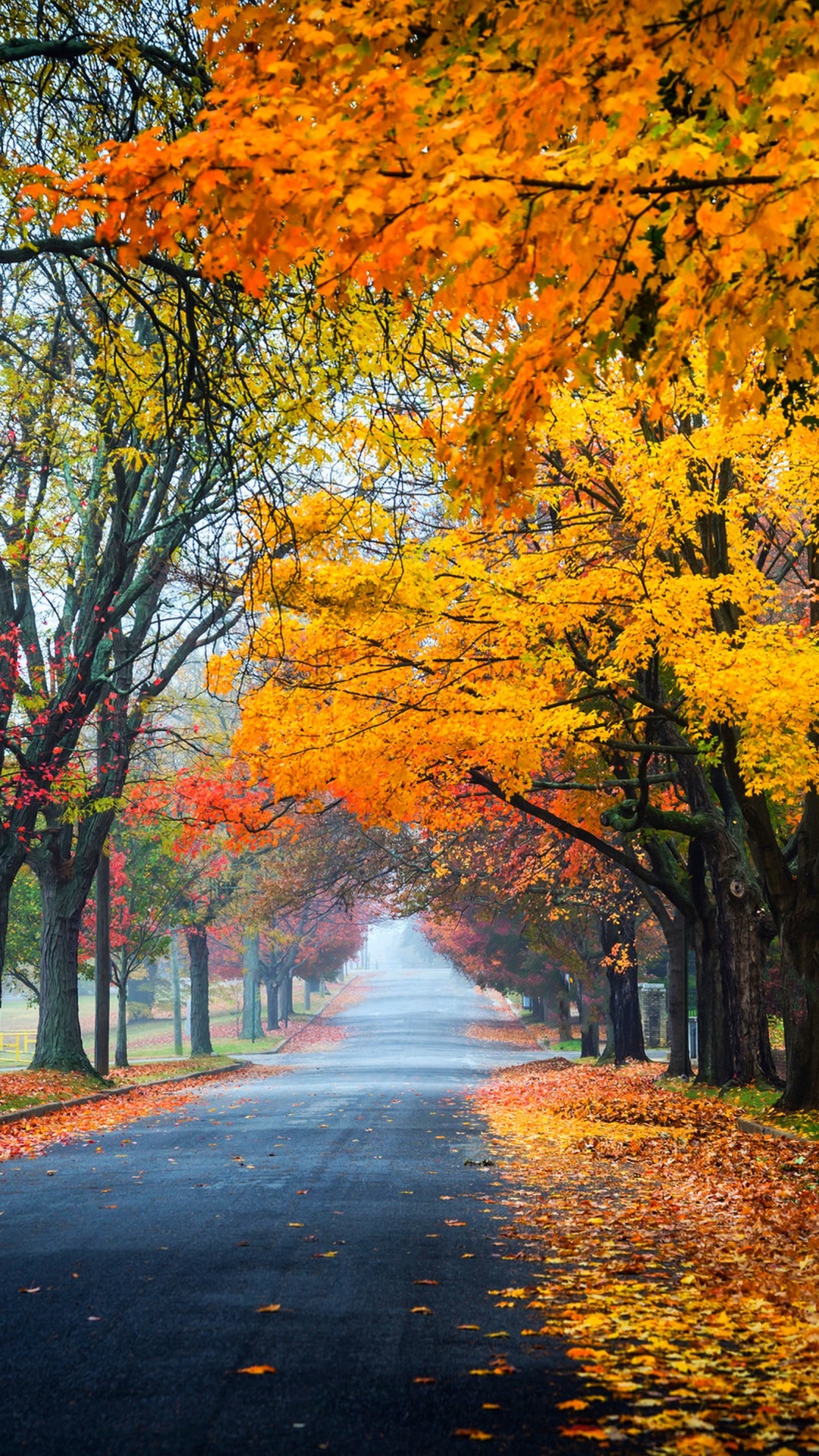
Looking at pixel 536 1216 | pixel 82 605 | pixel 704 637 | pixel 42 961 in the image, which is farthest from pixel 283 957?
pixel 536 1216

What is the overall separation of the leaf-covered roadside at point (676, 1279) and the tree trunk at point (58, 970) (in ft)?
36.1

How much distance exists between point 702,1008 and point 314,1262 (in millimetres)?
16106

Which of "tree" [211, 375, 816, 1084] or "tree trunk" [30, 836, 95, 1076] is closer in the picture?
"tree" [211, 375, 816, 1084]

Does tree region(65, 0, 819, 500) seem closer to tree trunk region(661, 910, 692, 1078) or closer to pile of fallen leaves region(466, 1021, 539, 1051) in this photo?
tree trunk region(661, 910, 692, 1078)

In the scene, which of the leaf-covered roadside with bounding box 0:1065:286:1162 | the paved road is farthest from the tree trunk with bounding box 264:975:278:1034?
the paved road

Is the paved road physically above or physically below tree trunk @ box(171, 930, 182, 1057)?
above

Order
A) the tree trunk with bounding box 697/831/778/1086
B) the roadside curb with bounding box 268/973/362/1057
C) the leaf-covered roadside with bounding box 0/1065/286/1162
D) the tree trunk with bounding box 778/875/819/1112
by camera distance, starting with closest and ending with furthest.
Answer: the leaf-covered roadside with bounding box 0/1065/286/1162 < the tree trunk with bounding box 778/875/819/1112 < the tree trunk with bounding box 697/831/778/1086 < the roadside curb with bounding box 268/973/362/1057

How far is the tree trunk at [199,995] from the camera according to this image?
1620 inches

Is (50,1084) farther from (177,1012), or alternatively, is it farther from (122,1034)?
(177,1012)

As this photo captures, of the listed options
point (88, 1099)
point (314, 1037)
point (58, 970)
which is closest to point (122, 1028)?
point (58, 970)

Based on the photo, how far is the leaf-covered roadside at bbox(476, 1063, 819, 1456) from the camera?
4.51 metres

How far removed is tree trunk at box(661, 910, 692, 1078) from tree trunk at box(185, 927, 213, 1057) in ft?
60.7

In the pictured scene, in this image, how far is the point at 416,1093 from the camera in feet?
75.9

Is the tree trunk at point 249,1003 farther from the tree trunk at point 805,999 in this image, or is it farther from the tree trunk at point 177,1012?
the tree trunk at point 805,999
